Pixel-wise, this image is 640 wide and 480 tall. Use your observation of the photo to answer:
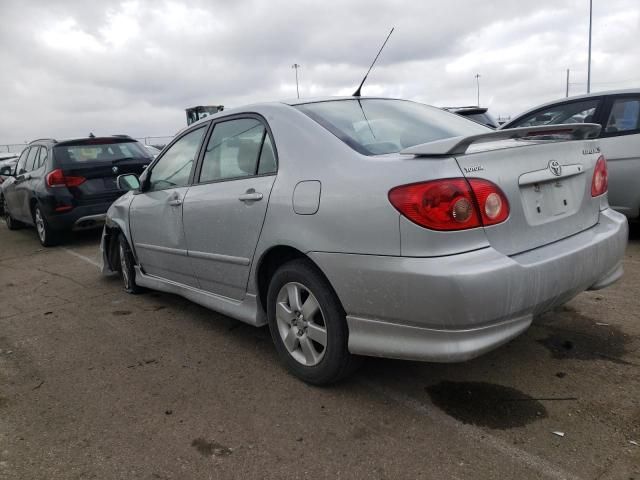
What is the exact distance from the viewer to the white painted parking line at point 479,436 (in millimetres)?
2108

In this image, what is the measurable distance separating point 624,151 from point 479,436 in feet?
14.5

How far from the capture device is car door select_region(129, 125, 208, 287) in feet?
12.8

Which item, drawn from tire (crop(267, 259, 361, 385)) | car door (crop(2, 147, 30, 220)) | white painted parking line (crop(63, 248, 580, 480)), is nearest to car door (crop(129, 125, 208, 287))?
tire (crop(267, 259, 361, 385))

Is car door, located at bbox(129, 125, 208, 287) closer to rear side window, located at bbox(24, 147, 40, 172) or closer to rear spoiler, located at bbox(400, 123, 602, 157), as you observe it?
rear spoiler, located at bbox(400, 123, 602, 157)

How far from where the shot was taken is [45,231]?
802 centimetres

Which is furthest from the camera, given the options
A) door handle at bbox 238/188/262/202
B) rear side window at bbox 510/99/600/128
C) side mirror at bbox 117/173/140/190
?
rear side window at bbox 510/99/600/128

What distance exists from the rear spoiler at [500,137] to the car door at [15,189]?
8916 millimetres

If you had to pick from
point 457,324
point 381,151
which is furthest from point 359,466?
point 381,151

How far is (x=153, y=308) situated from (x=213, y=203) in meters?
1.66

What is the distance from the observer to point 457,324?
7.42ft

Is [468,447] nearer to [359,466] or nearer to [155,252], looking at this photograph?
[359,466]

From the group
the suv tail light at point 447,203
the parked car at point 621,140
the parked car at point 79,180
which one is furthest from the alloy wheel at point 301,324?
the parked car at point 79,180

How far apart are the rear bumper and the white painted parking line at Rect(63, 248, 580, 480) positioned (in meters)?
0.37

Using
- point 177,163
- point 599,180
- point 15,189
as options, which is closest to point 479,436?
point 599,180
